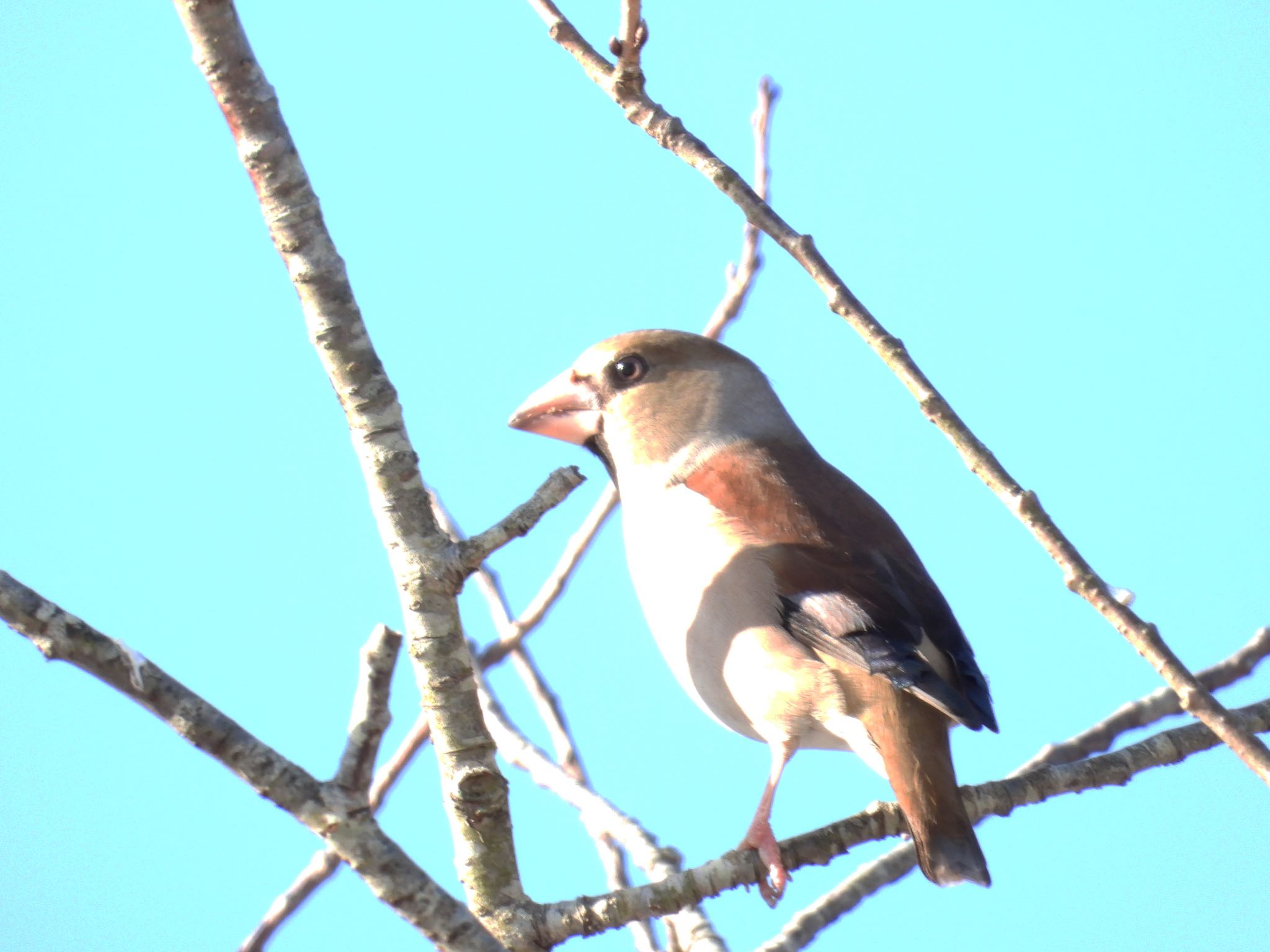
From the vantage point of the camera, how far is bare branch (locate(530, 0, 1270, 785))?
81.7 inches

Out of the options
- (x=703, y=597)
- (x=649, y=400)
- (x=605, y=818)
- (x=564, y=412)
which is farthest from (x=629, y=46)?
(x=605, y=818)

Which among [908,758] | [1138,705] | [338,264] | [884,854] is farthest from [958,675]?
[338,264]

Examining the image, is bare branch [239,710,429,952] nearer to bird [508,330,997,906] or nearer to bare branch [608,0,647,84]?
bird [508,330,997,906]

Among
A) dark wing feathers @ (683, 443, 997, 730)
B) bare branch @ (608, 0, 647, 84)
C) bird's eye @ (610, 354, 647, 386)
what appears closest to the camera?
bare branch @ (608, 0, 647, 84)

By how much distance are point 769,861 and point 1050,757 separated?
60.0 inches

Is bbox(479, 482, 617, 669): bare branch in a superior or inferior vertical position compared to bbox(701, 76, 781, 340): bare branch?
inferior

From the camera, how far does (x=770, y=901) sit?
9.66ft

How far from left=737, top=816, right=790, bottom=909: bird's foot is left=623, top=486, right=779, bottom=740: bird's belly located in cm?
47

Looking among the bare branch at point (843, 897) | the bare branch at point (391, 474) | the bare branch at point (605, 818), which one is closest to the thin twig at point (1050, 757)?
the bare branch at point (843, 897)

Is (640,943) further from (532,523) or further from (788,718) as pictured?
(532,523)

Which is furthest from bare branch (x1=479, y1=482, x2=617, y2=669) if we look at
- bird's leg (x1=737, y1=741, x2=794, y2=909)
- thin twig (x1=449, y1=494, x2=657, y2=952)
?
bird's leg (x1=737, y1=741, x2=794, y2=909)

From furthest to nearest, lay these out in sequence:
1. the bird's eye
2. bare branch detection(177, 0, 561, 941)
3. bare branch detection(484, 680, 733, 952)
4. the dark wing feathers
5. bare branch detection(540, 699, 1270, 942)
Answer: the bird's eye
bare branch detection(484, 680, 733, 952)
the dark wing feathers
bare branch detection(540, 699, 1270, 942)
bare branch detection(177, 0, 561, 941)

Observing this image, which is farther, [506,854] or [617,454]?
[617,454]

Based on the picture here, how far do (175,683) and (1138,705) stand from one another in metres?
3.12
